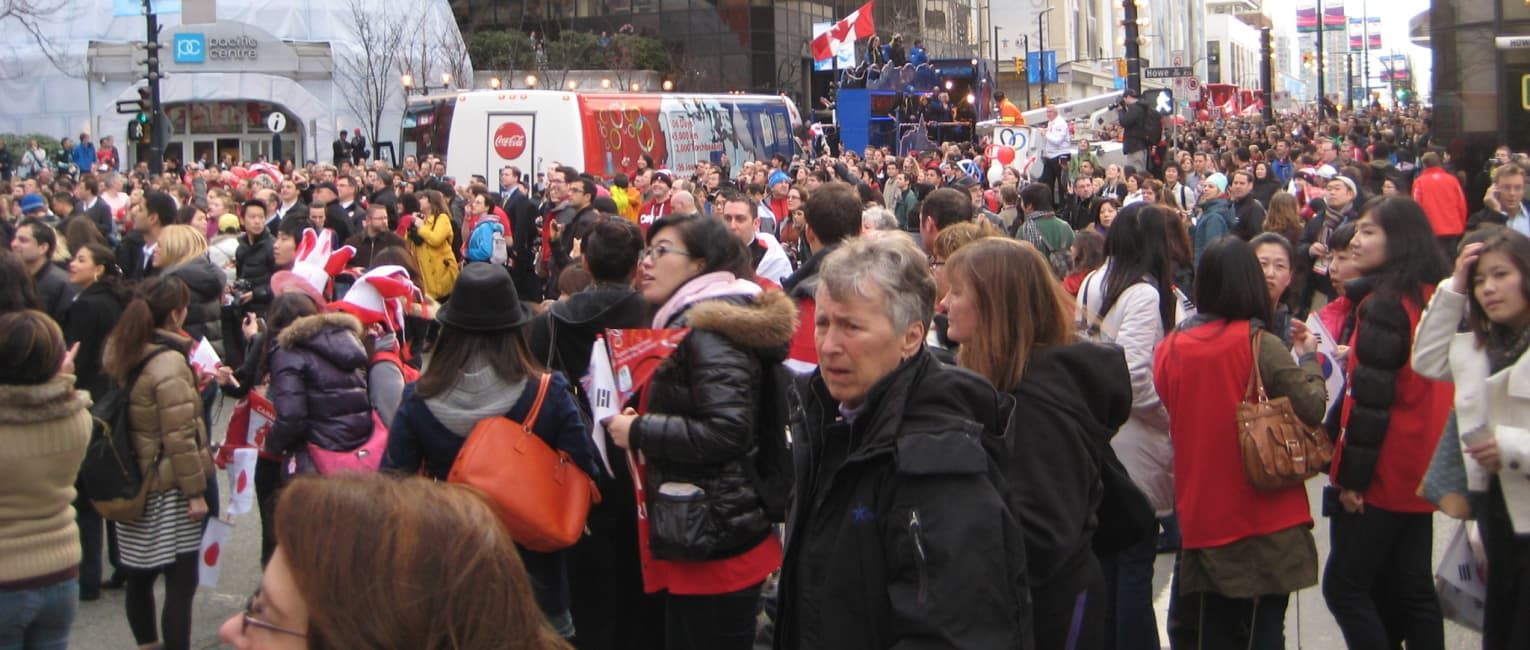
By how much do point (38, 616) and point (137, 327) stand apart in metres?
1.50

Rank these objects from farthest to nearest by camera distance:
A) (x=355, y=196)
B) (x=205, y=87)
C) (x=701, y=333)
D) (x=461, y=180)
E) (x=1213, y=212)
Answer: (x=205, y=87) < (x=461, y=180) < (x=355, y=196) < (x=1213, y=212) < (x=701, y=333)

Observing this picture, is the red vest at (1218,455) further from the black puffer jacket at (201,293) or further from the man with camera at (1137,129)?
the man with camera at (1137,129)

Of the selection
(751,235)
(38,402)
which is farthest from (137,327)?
(751,235)

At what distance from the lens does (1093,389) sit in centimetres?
375

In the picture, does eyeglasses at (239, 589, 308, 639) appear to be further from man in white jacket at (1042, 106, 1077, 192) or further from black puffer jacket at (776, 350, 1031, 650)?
man in white jacket at (1042, 106, 1077, 192)

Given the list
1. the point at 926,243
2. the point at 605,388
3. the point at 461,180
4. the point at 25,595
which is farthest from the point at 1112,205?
the point at 461,180

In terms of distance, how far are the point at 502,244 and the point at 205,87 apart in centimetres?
3888

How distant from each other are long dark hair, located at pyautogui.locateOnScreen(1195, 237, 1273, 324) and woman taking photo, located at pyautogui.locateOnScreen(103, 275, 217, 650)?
3.90 m

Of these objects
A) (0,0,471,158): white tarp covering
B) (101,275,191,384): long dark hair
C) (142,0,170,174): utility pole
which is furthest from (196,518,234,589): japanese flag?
(0,0,471,158): white tarp covering

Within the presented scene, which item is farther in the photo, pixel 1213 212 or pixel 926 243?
pixel 1213 212

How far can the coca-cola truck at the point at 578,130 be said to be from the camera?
77.4 feet

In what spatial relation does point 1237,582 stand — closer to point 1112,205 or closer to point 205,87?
point 1112,205

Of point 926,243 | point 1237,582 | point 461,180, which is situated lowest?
point 1237,582

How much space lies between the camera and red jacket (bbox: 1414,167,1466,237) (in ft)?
45.6
